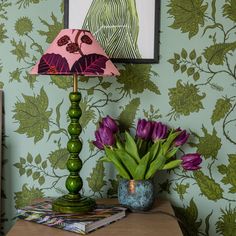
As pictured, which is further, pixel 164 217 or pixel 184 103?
pixel 184 103

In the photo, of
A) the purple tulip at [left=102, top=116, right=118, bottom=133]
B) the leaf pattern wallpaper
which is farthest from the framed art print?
the purple tulip at [left=102, top=116, right=118, bottom=133]

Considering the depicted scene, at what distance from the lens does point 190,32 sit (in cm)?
159

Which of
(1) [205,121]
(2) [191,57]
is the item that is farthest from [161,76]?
(1) [205,121]

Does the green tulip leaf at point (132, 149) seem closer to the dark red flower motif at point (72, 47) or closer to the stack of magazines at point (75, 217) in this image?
the stack of magazines at point (75, 217)

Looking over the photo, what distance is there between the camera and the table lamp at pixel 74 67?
1.27 meters

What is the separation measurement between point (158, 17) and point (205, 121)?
1.39 ft

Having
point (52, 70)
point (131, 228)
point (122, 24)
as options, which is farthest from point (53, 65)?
point (131, 228)

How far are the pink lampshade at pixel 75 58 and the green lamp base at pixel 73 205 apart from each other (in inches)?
15.6

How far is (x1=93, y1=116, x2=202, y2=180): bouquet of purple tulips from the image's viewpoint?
140 cm

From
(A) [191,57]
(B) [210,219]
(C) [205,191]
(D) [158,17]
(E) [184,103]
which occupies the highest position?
(D) [158,17]

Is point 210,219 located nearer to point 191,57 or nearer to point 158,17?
point 191,57

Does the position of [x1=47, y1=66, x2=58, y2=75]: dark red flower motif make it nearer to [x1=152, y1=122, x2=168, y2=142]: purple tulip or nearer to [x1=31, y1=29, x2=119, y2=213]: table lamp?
[x1=31, y1=29, x2=119, y2=213]: table lamp

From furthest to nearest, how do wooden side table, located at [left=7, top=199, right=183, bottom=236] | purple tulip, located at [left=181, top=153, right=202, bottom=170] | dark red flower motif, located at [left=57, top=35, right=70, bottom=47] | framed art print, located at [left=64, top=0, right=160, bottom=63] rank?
framed art print, located at [left=64, top=0, right=160, bottom=63] < purple tulip, located at [left=181, top=153, right=202, bottom=170] < dark red flower motif, located at [left=57, top=35, right=70, bottom=47] < wooden side table, located at [left=7, top=199, right=183, bottom=236]

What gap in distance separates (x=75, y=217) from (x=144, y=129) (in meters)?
0.39
